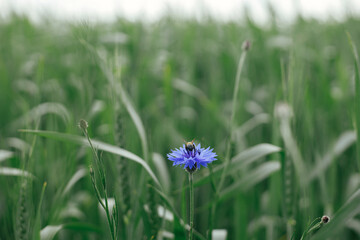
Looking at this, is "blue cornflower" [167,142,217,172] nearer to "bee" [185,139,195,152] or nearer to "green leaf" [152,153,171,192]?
"bee" [185,139,195,152]

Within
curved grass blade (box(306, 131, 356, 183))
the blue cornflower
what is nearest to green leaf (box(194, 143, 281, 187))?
the blue cornflower

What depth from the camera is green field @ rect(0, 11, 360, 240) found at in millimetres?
834

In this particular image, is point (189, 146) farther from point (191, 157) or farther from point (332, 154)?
point (332, 154)

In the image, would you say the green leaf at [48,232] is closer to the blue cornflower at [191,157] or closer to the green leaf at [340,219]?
the blue cornflower at [191,157]

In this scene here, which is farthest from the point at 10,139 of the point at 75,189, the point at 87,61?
the point at 87,61

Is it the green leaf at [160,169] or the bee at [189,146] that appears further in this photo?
the green leaf at [160,169]

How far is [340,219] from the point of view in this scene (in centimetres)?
71

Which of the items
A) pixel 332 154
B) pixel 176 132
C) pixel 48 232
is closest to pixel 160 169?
pixel 176 132

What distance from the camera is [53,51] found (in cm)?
251

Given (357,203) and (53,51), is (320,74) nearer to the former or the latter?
(357,203)

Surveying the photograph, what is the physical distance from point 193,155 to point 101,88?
119cm

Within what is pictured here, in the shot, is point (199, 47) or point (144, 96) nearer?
point (144, 96)

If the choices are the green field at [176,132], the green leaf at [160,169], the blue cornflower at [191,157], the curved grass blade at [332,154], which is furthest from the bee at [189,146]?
the curved grass blade at [332,154]

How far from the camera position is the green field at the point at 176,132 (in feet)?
2.74
